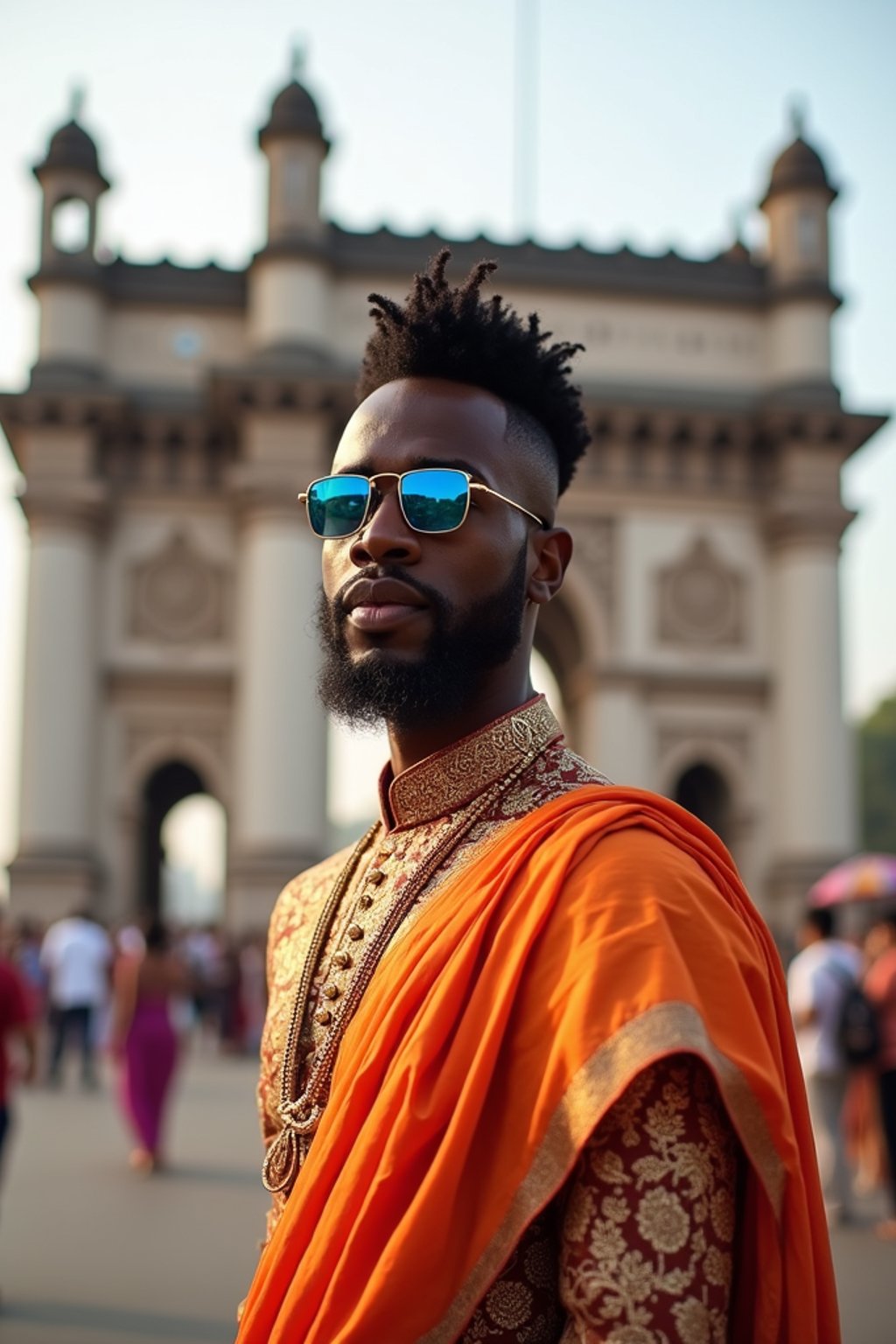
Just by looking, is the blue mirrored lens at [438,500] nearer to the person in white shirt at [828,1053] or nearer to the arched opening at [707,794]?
the person in white shirt at [828,1053]

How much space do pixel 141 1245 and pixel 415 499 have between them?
6.39 metres

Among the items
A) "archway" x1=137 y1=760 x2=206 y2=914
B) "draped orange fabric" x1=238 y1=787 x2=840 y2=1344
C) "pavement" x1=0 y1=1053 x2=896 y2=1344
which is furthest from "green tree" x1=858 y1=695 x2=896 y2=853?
"draped orange fabric" x1=238 y1=787 x2=840 y2=1344

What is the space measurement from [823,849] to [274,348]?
1192 cm

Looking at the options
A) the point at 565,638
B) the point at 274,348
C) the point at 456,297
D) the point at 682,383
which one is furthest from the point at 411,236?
the point at 456,297

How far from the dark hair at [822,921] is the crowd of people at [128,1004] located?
333cm

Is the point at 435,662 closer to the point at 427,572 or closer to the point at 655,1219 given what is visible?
the point at 427,572

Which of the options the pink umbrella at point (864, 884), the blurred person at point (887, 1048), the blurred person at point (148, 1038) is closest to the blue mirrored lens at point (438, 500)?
the blurred person at point (887, 1048)

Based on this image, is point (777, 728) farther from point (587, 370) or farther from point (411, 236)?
point (411, 236)

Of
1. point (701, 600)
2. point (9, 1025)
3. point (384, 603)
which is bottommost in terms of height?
point (9, 1025)

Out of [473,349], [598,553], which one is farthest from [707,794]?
[473,349]

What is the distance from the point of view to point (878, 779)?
65812mm

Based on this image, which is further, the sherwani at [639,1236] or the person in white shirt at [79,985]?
the person in white shirt at [79,985]

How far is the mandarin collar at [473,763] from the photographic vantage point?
2.23 meters

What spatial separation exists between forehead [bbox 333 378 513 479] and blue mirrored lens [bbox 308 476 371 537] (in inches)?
1.3
